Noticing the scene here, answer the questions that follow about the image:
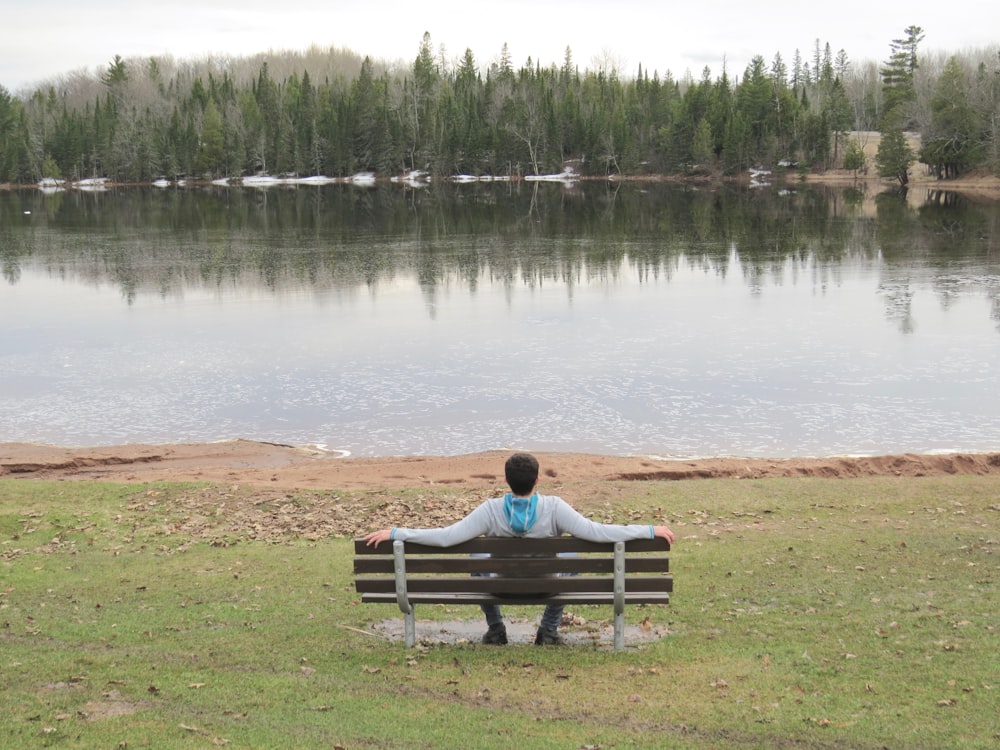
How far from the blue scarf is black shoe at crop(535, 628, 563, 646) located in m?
0.95

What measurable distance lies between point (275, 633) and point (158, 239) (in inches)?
2236

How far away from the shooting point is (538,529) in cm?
744

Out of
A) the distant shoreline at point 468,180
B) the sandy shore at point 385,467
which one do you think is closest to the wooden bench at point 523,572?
the sandy shore at point 385,467

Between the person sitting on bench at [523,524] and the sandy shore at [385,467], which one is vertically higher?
the person sitting on bench at [523,524]

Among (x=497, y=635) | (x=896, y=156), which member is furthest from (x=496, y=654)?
(x=896, y=156)

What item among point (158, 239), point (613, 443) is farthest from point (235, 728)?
point (158, 239)

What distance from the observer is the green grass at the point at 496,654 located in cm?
607

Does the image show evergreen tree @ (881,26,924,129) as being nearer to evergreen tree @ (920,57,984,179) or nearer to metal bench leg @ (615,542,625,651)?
evergreen tree @ (920,57,984,179)

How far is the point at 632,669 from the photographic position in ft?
23.6

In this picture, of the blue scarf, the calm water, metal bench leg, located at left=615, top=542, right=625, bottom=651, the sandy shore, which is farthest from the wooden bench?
the calm water

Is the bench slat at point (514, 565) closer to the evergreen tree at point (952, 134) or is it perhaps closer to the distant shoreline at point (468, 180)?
the evergreen tree at point (952, 134)

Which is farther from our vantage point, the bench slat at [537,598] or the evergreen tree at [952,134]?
the evergreen tree at [952,134]

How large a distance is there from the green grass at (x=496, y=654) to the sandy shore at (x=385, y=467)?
3.85 m

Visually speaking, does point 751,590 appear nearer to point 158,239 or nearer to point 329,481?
point 329,481
